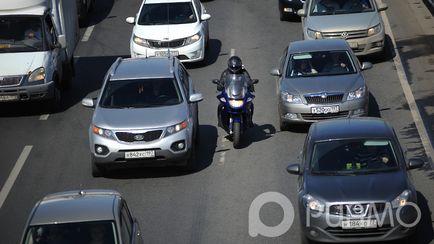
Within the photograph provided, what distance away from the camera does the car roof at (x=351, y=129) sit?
1580 centimetres

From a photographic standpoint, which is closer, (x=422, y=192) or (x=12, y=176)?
(x=422, y=192)

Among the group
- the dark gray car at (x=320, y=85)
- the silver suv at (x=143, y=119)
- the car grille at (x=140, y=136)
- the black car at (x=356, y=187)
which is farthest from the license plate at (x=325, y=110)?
the black car at (x=356, y=187)

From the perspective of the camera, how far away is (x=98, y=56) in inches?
1160

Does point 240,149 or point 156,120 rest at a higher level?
point 156,120

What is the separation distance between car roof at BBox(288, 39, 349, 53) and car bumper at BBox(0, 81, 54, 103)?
526 cm

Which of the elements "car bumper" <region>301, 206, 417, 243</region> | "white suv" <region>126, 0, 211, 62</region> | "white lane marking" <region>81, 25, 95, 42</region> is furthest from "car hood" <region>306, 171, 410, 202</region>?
"white lane marking" <region>81, 25, 95, 42</region>

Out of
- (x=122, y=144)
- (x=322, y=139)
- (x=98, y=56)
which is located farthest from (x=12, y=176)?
(x=98, y=56)

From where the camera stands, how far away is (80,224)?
12.6 metres

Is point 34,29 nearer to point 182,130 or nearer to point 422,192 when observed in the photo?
point 182,130

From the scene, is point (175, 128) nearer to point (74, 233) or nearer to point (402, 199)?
point (402, 199)

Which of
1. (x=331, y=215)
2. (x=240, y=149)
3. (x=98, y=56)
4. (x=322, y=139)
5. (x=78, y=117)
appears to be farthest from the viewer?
(x=98, y=56)

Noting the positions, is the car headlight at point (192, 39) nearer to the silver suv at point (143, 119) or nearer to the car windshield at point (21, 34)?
the car windshield at point (21, 34)

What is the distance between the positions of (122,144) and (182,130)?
3.49ft

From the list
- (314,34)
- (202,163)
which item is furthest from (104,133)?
(314,34)
